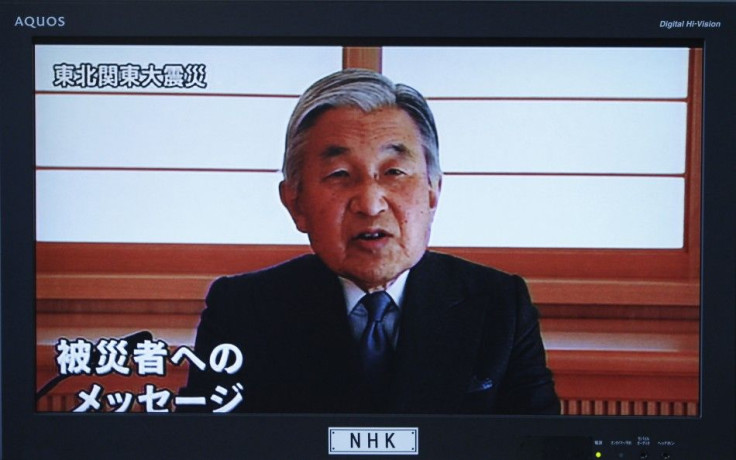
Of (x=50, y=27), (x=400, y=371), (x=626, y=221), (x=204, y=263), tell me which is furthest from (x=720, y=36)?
(x=50, y=27)

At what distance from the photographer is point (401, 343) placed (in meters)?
1.36

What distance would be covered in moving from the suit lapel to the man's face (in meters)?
0.07

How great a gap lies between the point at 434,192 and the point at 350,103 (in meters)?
0.20

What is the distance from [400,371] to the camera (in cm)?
136

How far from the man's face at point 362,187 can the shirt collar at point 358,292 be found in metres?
0.06

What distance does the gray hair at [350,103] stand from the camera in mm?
1349

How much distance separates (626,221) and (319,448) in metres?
0.63

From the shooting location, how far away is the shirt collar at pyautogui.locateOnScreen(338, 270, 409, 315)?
1.37 meters

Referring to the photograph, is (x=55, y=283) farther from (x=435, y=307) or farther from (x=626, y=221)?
(x=626, y=221)
